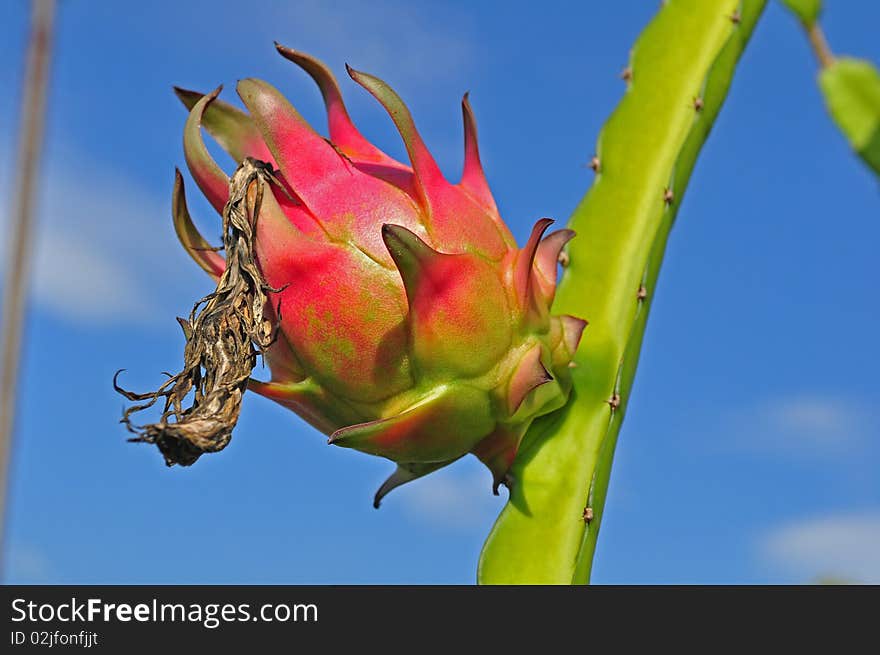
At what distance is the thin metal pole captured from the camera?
3.36 meters

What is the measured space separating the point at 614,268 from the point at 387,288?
1.34 feet

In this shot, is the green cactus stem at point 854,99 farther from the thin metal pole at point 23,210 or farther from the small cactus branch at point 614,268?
the thin metal pole at point 23,210

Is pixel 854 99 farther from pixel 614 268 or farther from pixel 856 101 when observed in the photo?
pixel 614 268

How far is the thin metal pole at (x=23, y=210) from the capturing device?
3361mm

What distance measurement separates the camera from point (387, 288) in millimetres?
1121

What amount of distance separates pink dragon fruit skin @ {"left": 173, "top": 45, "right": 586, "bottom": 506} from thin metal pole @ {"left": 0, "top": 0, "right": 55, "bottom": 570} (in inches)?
91.8

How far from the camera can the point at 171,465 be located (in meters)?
1.07

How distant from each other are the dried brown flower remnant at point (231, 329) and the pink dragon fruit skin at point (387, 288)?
20 millimetres

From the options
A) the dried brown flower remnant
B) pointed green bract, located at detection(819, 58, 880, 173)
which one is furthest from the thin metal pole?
pointed green bract, located at detection(819, 58, 880, 173)

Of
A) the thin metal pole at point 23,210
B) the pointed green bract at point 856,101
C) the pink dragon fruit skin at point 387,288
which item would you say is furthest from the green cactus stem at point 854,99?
the thin metal pole at point 23,210

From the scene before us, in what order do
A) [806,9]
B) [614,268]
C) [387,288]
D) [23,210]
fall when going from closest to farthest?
1. [806,9]
2. [387,288]
3. [614,268]
4. [23,210]

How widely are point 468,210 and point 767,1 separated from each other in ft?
2.26

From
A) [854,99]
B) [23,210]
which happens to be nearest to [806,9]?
[854,99]
